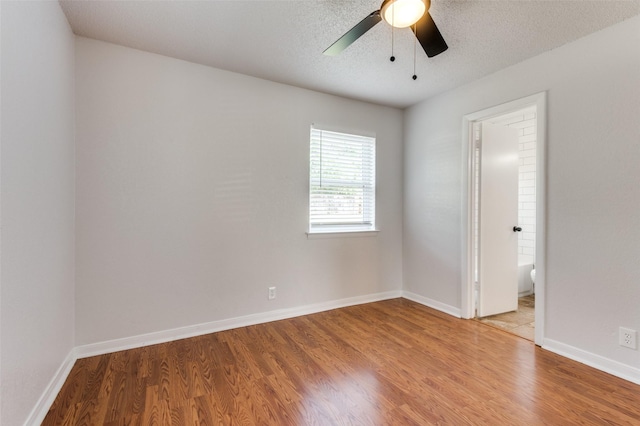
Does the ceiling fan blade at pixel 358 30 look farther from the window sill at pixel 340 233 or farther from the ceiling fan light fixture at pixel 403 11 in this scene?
the window sill at pixel 340 233

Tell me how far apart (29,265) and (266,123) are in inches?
84.2

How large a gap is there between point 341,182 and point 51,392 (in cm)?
292

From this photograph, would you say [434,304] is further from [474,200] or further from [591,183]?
[591,183]

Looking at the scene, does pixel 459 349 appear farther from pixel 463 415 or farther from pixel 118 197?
pixel 118 197

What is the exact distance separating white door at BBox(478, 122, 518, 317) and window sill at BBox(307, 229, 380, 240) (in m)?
1.21

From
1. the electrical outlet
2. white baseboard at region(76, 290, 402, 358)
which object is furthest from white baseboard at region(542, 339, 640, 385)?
white baseboard at region(76, 290, 402, 358)

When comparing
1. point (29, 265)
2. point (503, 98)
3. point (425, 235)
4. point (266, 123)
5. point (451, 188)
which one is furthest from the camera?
point (425, 235)

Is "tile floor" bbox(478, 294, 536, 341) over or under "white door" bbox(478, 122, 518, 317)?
under

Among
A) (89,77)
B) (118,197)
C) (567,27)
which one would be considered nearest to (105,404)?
(118,197)

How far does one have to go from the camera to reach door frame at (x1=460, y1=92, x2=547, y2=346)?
8.14 ft

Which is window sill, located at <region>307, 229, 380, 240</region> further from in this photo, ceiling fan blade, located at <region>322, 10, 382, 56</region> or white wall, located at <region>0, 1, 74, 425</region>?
white wall, located at <region>0, 1, 74, 425</region>

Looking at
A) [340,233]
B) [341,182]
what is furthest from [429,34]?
[340,233]

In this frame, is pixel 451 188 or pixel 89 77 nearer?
pixel 89 77

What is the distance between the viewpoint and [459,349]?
8.08ft
